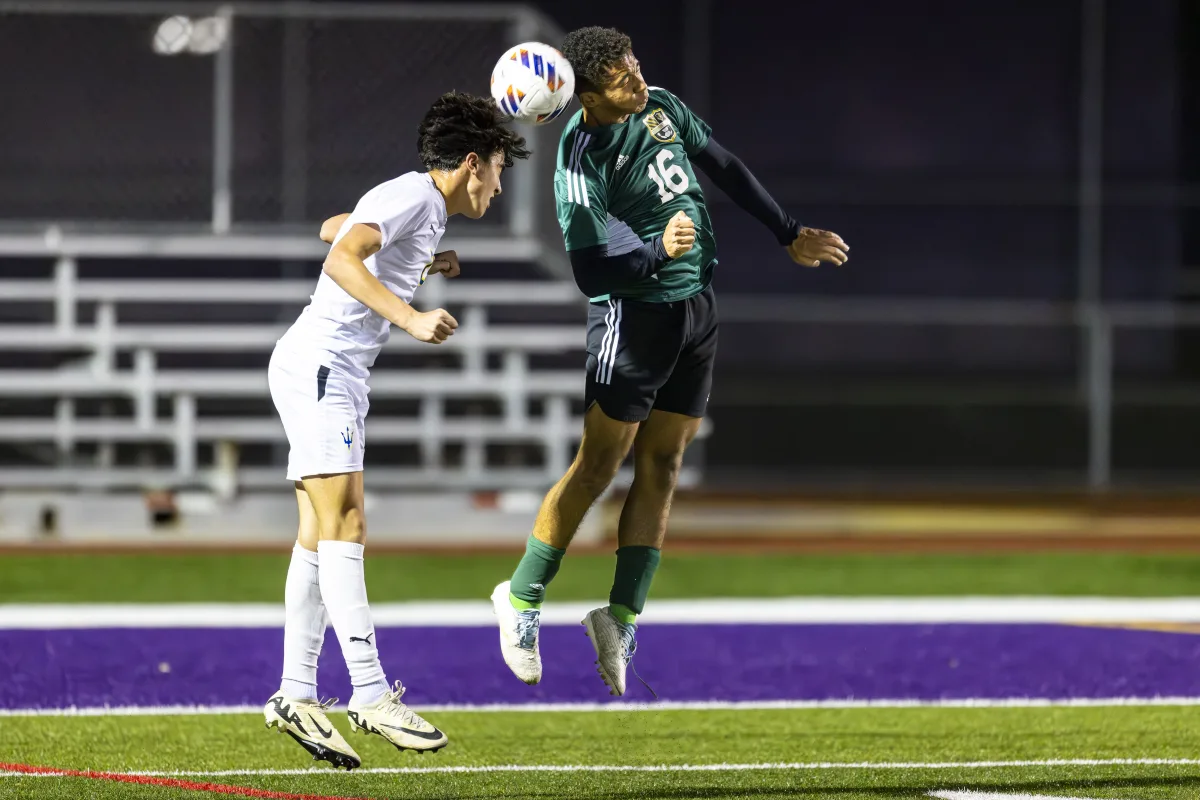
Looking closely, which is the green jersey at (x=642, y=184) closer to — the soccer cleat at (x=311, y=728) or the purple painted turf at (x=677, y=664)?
the soccer cleat at (x=311, y=728)

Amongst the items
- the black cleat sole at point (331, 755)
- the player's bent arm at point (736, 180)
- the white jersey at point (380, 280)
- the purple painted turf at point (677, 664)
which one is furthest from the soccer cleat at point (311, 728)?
the player's bent arm at point (736, 180)

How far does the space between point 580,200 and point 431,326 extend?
3.08 ft

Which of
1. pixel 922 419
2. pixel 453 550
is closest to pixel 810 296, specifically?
pixel 922 419

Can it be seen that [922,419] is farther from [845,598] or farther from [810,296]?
[845,598]

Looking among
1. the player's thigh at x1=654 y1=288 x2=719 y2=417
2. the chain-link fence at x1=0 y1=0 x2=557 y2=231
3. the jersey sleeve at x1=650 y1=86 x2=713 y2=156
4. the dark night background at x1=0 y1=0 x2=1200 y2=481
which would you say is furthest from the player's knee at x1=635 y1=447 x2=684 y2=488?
the dark night background at x1=0 y1=0 x2=1200 y2=481

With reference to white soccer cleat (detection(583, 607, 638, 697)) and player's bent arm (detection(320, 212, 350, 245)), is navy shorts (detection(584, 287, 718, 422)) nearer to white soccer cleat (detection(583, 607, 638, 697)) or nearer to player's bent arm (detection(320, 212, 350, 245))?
white soccer cleat (detection(583, 607, 638, 697))

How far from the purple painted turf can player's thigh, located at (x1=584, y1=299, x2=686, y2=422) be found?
69.5 inches

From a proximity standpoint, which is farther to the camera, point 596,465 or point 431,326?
point 596,465

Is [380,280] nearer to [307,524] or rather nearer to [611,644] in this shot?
[307,524]

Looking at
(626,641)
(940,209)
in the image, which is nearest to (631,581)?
(626,641)

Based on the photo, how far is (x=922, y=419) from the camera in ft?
63.8

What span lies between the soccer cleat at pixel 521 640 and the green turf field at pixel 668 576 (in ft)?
15.0

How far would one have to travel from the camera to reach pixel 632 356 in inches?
217

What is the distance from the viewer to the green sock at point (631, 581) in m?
5.74
